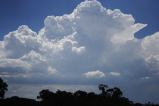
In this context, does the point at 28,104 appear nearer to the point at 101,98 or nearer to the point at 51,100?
the point at 51,100

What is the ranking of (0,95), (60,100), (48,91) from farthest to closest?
(48,91)
(60,100)
(0,95)

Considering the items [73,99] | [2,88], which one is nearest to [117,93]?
[73,99]

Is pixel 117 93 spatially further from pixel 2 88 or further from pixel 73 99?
pixel 2 88

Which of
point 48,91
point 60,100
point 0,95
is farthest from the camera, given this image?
point 48,91

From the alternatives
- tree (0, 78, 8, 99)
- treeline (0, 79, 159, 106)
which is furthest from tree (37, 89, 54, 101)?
tree (0, 78, 8, 99)

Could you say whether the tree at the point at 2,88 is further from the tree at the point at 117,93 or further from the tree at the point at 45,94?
the tree at the point at 117,93

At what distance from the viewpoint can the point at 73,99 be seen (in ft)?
471

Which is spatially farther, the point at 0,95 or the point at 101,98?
the point at 101,98

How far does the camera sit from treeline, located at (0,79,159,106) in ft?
457

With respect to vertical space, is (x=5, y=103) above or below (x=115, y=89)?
below

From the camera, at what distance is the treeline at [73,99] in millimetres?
139250

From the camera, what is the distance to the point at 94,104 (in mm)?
139000

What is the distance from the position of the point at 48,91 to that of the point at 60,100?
11.1 metres

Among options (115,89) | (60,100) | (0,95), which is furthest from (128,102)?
(0,95)
